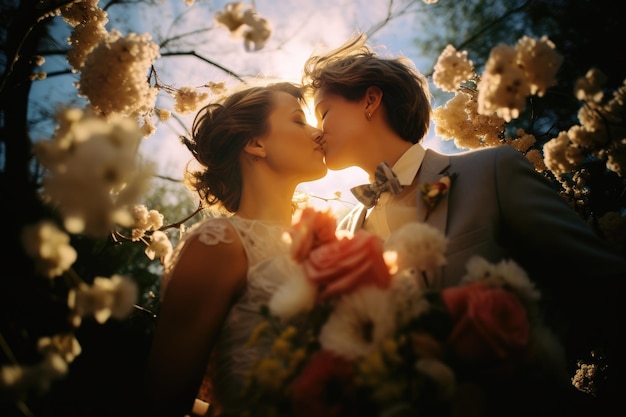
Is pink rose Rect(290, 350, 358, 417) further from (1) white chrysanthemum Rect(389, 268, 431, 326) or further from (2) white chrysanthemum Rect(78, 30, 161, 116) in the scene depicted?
(2) white chrysanthemum Rect(78, 30, 161, 116)

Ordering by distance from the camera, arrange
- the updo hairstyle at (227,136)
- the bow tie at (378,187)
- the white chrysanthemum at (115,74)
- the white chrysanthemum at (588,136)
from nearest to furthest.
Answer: the white chrysanthemum at (115,74) → the white chrysanthemum at (588,136) → the bow tie at (378,187) → the updo hairstyle at (227,136)

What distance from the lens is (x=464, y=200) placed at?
1770mm

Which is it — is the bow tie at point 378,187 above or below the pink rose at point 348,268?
above

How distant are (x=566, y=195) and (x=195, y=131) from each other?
272 cm

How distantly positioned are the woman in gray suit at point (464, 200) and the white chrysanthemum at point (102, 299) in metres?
1.14

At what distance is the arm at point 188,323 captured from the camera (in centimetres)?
155

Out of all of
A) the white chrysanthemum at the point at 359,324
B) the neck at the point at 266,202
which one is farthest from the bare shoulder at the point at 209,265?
the white chrysanthemum at the point at 359,324

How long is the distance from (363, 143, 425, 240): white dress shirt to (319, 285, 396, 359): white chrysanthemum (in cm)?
121

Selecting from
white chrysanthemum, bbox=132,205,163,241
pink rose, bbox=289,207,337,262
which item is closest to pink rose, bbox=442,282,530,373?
pink rose, bbox=289,207,337,262

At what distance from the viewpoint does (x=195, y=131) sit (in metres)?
2.74

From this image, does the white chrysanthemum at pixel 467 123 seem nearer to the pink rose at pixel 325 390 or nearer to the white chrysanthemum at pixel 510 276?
the white chrysanthemum at pixel 510 276

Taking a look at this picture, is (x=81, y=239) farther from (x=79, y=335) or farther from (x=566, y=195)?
(x=566, y=195)

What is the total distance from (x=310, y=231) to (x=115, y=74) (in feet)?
3.08

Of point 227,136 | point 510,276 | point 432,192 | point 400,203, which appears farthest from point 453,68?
point 227,136
